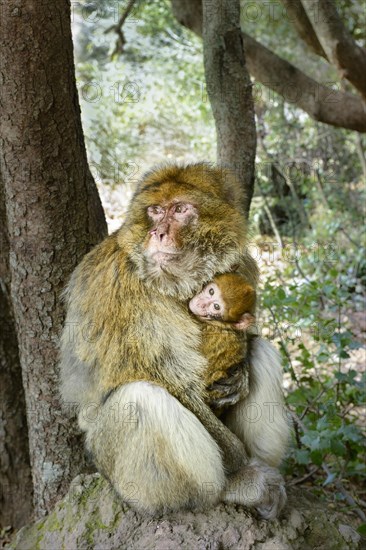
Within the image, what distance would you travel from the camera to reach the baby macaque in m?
3.09

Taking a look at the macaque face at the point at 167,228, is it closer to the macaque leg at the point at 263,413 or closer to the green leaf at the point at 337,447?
the macaque leg at the point at 263,413

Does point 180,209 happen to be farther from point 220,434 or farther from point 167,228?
point 220,434

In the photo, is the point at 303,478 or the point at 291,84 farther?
the point at 291,84

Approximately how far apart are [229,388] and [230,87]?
210 centimetres

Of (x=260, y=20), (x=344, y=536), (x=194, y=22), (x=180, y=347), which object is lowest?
(x=344, y=536)

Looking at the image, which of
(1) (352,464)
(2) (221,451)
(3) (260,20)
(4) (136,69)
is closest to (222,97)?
(2) (221,451)

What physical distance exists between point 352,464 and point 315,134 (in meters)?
6.99

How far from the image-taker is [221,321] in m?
3.14

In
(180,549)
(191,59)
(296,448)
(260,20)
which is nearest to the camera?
(180,549)

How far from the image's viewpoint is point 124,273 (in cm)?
313

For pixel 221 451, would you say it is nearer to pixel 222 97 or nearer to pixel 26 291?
pixel 26 291

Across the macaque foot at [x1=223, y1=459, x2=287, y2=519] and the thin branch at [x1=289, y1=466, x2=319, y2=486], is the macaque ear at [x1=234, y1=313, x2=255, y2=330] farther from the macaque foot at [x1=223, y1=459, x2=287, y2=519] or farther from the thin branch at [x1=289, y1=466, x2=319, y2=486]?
A: the thin branch at [x1=289, y1=466, x2=319, y2=486]

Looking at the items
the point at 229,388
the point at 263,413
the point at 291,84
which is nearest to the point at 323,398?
the point at 263,413

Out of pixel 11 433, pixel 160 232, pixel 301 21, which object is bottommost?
pixel 11 433
